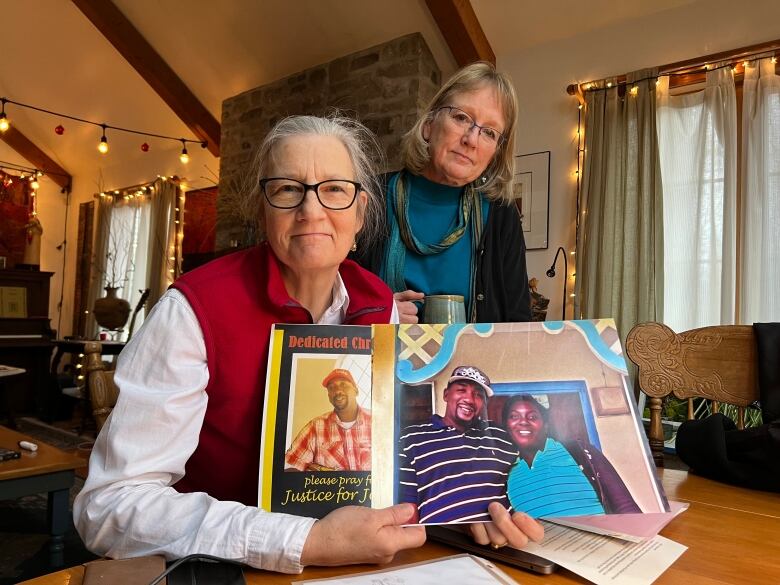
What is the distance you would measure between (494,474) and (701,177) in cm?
357

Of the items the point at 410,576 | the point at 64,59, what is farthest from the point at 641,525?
the point at 64,59

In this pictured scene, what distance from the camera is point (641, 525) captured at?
0.74 meters

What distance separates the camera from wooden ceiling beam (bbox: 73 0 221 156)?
5883 mm

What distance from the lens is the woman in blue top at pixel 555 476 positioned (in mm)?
625

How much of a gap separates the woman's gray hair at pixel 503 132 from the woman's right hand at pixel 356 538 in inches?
37.5

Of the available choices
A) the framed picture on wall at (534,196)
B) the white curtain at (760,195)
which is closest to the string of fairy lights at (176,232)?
the framed picture on wall at (534,196)

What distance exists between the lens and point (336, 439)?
2.17 feet

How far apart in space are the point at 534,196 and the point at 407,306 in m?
3.24

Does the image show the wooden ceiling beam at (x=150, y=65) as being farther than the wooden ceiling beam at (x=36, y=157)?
No

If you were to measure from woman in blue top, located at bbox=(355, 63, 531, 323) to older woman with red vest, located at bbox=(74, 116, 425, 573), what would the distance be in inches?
14.8

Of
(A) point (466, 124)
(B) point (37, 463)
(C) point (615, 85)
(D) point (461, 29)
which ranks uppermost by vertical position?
(D) point (461, 29)

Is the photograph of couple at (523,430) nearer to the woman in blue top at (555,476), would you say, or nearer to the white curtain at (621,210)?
the woman in blue top at (555,476)

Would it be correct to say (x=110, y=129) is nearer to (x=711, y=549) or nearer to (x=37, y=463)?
(x=37, y=463)

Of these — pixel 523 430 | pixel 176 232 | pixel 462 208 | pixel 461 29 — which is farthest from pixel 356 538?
pixel 176 232
